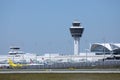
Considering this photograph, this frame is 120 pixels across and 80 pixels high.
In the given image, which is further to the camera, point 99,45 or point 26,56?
point 99,45

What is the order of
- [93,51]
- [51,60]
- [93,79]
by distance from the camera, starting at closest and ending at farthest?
[93,79] < [51,60] < [93,51]

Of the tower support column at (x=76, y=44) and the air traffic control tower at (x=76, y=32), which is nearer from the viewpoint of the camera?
the tower support column at (x=76, y=44)

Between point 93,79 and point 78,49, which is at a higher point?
point 78,49

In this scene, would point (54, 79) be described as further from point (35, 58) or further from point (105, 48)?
point (105, 48)

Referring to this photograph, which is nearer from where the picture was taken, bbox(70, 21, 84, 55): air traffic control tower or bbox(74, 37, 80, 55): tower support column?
bbox(74, 37, 80, 55): tower support column

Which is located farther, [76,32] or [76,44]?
[76,32]

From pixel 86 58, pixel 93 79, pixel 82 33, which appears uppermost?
pixel 82 33

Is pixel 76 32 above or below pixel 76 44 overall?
above

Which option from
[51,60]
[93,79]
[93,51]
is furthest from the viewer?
[93,51]

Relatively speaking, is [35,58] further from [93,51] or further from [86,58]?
[93,51]

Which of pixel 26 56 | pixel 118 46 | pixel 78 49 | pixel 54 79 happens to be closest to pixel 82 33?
pixel 78 49

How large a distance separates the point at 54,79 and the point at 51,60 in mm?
115751

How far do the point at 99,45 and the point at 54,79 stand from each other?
139m

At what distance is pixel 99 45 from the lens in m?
185
